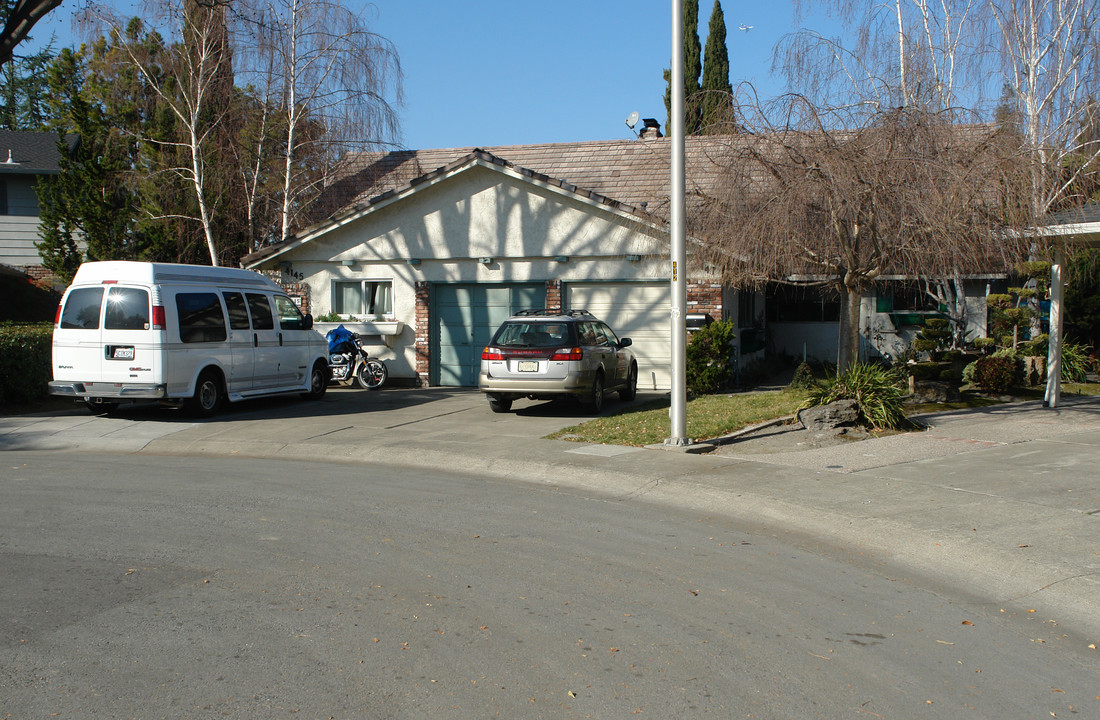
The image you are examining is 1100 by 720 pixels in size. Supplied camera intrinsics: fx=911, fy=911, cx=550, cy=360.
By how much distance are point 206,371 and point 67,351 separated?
6.54 ft

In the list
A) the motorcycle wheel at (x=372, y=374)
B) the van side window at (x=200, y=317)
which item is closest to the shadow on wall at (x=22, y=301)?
the motorcycle wheel at (x=372, y=374)

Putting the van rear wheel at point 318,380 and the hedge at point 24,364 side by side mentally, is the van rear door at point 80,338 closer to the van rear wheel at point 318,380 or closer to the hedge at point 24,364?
the hedge at point 24,364

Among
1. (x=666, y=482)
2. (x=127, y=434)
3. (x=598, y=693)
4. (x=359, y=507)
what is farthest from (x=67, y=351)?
(x=598, y=693)

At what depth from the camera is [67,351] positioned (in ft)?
44.8

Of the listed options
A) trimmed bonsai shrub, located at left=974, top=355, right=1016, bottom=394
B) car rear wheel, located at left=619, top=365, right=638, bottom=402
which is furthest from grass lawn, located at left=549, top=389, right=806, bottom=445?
trimmed bonsai shrub, located at left=974, top=355, right=1016, bottom=394

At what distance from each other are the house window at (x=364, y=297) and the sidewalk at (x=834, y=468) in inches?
176

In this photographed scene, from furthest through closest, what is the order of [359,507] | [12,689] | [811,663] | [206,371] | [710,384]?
1. [710,384]
2. [206,371]
3. [359,507]
4. [811,663]
5. [12,689]

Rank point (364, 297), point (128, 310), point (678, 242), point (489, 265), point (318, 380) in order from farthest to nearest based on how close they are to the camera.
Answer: point (364, 297)
point (489, 265)
point (318, 380)
point (128, 310)
point (678, 242)

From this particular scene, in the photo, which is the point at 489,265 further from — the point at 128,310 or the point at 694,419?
the point at 128,310

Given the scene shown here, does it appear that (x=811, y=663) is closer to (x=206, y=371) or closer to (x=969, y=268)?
(x=969, y=268)

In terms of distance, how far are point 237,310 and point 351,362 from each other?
14.4ft

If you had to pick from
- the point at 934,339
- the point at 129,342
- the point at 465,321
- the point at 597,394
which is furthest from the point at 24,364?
the point at 934,339

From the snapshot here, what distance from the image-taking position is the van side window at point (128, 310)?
44.2ft

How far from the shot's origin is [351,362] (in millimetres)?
19359
